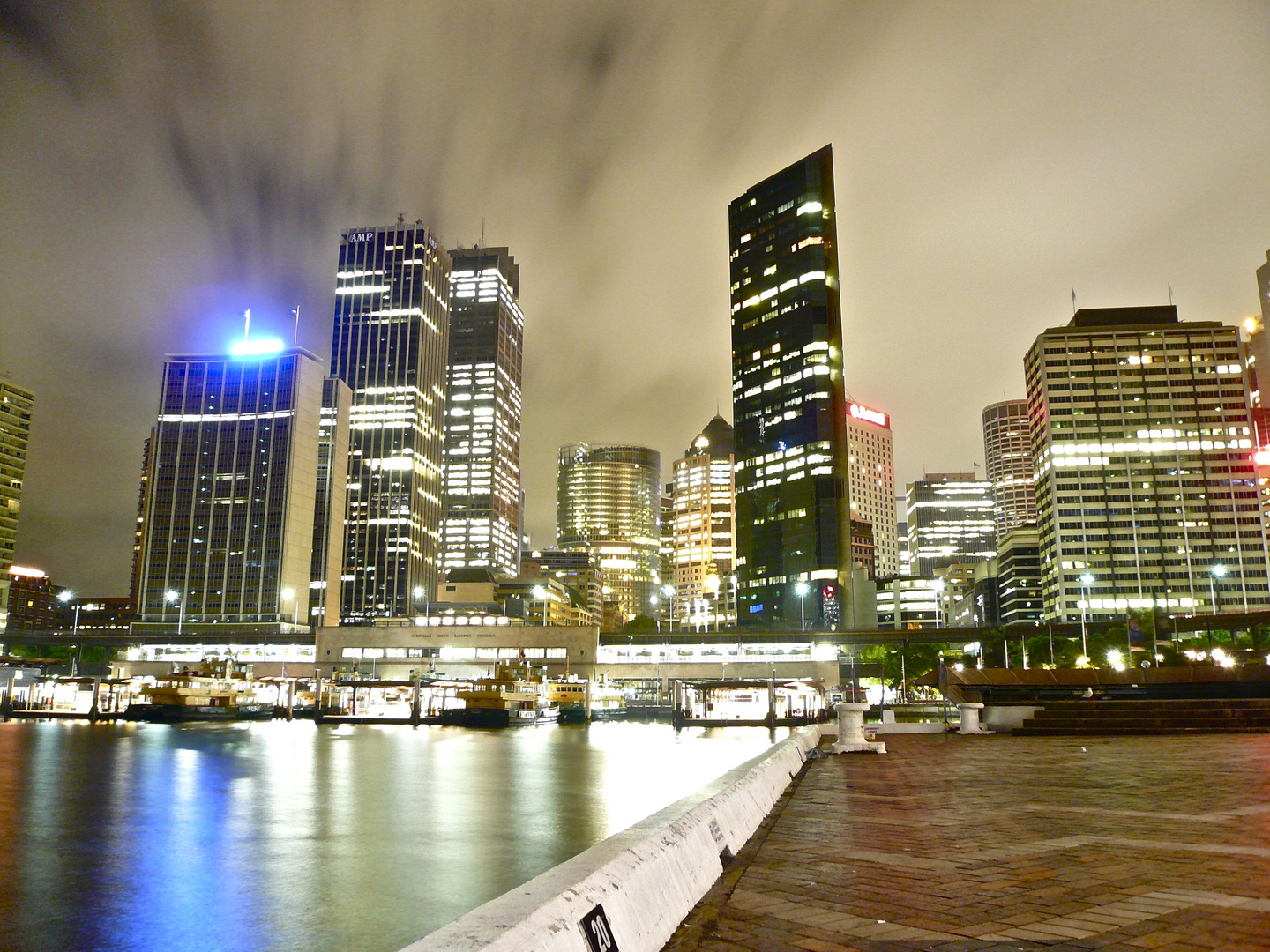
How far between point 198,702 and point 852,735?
64183 millimetres

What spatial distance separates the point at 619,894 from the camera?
443cm

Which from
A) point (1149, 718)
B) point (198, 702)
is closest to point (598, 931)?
point (1149, 718)

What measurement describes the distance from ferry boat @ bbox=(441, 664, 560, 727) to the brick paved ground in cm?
5641

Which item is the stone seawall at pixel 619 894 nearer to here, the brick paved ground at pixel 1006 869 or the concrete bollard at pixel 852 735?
the brick paved ground at pixel 1006 869

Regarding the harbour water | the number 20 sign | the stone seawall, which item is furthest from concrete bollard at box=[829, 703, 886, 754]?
the number 20 sign

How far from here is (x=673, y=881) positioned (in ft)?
17.8

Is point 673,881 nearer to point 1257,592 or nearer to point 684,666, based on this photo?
point 684,666

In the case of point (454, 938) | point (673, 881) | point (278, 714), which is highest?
point (454, 938)

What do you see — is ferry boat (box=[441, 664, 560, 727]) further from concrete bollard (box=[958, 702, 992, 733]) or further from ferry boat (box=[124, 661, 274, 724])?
concrete bollard (box=[958, 702, 992, 733])

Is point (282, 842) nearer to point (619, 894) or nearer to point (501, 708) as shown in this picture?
point (619, 894)

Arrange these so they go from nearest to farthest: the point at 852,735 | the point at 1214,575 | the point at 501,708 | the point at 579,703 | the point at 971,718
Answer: the point at 852,735
the point at 971,718
the point at 501,708
the point at 579,703
the point at 1214,575

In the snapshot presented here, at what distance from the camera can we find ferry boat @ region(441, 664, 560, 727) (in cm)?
6725

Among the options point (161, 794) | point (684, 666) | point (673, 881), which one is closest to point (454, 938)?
point (673, 881)

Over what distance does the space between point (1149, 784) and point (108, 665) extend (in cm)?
15858
